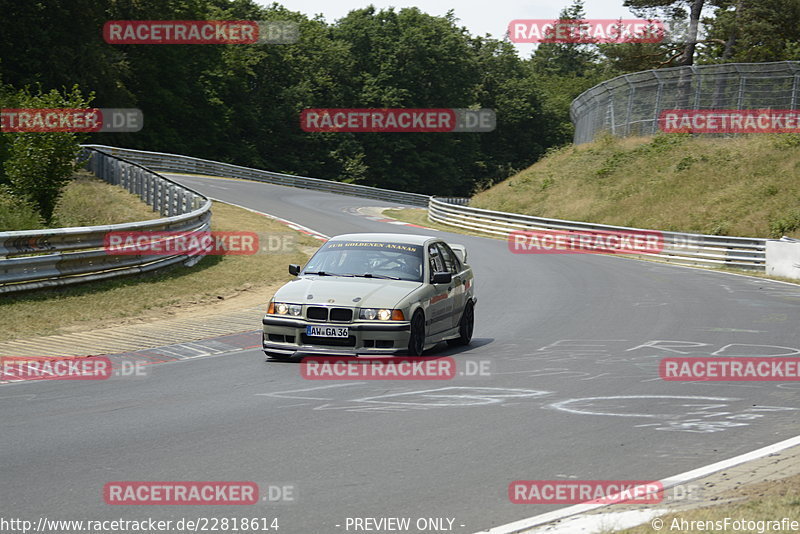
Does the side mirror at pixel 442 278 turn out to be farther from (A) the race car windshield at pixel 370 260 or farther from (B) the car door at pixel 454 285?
(B) the car door at pixel 454 285

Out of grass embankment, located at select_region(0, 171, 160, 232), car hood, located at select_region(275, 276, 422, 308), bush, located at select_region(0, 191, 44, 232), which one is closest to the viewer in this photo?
car hood, located at select_region(275, 276, 422, 308)

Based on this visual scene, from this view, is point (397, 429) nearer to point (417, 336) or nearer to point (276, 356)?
point (417, 336)

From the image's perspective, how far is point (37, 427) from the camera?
7633 millimetres

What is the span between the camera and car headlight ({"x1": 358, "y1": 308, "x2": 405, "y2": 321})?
10688mm

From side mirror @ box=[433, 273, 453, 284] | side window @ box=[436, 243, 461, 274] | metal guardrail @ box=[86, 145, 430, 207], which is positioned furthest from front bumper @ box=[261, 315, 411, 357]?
metal guardrail @ box=[86, 145, 430, 207]

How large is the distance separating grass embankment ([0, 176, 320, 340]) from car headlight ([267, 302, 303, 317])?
3945mm

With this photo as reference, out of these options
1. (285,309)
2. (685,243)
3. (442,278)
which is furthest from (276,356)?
(685,243)

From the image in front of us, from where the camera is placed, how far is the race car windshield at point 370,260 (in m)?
11.9

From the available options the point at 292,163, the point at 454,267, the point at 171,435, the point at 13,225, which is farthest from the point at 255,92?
the point at 171,435

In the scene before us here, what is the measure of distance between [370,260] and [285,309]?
166cm

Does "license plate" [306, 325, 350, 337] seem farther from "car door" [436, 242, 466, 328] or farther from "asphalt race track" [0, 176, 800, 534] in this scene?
"car door" [436, 242, 466, 328]

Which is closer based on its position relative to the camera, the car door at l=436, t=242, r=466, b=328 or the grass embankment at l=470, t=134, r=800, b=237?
the car door at l=436, t=242, r=466, b=328

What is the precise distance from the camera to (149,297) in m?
16.1

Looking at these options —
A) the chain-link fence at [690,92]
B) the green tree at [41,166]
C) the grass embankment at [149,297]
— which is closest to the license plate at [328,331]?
the grass embankment at [149,297]
